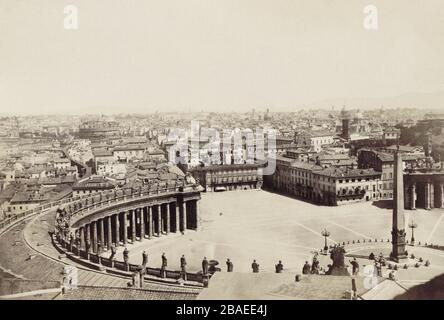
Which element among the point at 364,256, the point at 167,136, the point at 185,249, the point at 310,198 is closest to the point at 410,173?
the point at 310,198

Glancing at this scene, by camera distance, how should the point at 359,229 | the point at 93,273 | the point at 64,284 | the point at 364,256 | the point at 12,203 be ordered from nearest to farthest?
1. the point at 64,284
2. the point at 93,273
3. the point at 364,256
4. the point at 359,229
5. the point at 12,203

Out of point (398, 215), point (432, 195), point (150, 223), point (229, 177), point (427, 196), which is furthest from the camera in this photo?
point (229, 177)

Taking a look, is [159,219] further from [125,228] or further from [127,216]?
[125,228]

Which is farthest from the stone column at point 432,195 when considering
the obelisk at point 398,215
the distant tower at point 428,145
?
the obelisk at point 398,215

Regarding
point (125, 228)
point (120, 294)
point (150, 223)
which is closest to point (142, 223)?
point (150, 223)

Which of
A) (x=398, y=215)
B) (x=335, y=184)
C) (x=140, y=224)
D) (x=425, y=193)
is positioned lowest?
(x=140, y=224)
